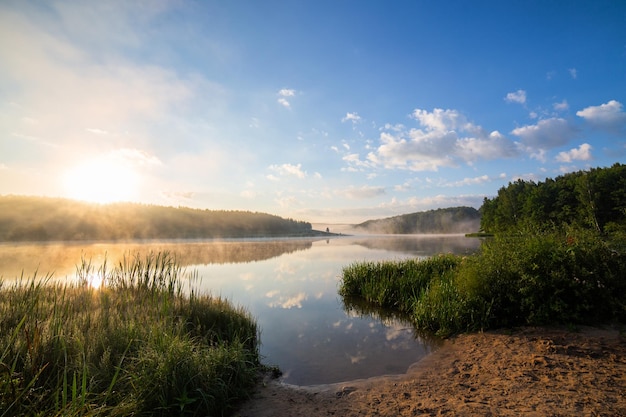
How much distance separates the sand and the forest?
56.2 m

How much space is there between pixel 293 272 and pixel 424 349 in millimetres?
17056

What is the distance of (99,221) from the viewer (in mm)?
91688

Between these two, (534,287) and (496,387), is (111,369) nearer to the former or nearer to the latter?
(496,387)

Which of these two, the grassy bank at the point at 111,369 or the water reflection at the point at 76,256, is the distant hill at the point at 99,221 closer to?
the water reflection at the point at 76,256

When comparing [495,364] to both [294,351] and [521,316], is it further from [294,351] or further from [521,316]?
[294,351]

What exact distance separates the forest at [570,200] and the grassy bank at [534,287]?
173ft

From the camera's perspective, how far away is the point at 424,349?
390 inches

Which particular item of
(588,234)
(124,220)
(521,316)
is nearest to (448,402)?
(521,316)

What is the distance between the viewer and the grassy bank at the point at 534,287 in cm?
957

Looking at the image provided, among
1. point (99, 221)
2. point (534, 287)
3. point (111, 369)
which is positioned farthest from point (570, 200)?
point (99, 221)

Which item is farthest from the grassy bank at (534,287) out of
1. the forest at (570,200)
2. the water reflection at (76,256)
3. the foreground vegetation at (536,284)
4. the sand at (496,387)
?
the forest at (570,200)

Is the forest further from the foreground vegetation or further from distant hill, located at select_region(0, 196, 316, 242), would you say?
distant hill, located at select_region(0, 196, 316, 242)

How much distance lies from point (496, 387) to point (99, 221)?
352 feet

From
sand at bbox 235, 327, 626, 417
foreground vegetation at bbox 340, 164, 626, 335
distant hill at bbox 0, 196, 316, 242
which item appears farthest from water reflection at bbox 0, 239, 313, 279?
distant hill at bbox 0, 196, 316, 242
